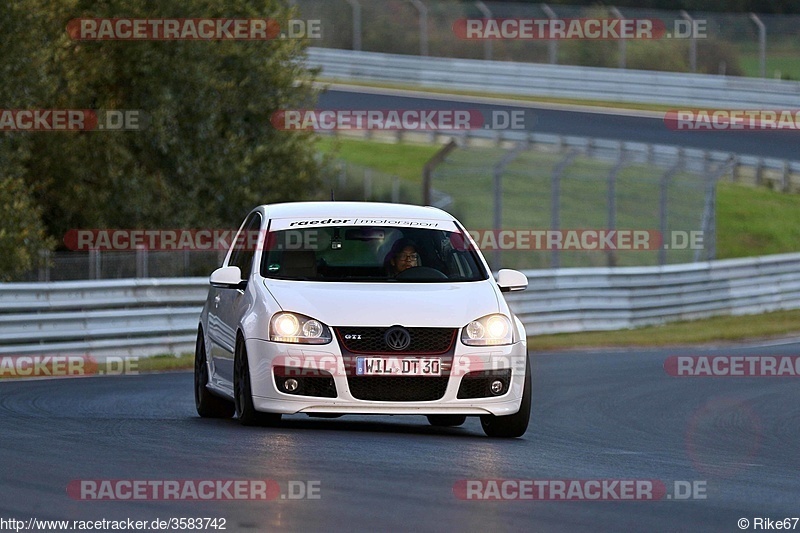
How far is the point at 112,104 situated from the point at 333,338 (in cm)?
1693

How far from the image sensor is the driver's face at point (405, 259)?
11000 mm

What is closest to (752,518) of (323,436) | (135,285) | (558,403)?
(323,436)

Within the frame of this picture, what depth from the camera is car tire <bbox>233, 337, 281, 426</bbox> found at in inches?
403

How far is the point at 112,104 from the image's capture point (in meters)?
26.1

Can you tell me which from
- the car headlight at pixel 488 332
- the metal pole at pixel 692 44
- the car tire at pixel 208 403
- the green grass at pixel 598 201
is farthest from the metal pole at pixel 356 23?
the car headlight at pixel 488 332

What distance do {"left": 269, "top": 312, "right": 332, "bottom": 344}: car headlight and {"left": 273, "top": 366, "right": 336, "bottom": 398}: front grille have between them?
182 mm

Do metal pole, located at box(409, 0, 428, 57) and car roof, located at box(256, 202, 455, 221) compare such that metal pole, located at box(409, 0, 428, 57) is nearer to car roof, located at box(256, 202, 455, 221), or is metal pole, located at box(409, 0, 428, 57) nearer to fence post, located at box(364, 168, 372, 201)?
fence post, located at box(364, 168, 372, 201)

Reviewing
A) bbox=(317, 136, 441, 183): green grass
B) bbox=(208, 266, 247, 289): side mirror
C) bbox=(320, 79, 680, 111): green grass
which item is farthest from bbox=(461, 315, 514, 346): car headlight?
bbox=(320, 79, 680, 111): green grass

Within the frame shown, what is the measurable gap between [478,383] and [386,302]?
2.50 ft

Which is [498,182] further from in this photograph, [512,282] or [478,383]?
[478,383]

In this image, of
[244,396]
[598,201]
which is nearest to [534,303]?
[598,201]

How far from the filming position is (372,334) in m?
9.97

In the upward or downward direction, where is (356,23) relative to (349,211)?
upward

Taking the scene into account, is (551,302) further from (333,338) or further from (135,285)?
(333,338)
